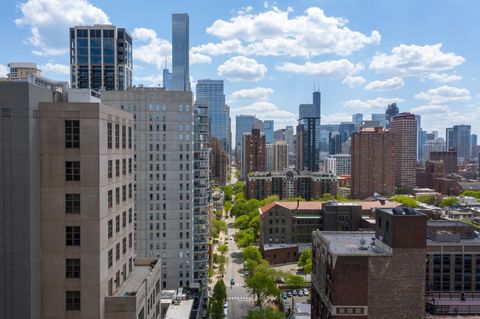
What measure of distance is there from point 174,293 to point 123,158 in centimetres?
4449

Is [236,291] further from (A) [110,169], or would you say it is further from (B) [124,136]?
(A) [110,169]

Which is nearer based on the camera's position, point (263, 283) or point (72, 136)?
point (72, 136)

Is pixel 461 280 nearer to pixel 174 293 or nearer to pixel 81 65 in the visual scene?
pixel 174 293

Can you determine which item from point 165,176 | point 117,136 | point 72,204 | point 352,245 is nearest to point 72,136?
point 72,204

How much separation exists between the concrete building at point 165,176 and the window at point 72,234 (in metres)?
50.5

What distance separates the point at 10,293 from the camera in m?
23.9

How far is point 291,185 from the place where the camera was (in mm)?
196125

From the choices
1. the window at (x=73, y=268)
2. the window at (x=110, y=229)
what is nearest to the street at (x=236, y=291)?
the window at (x=110, y=229)

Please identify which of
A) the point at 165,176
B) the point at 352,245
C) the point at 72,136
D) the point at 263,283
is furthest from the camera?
the point at 263,283

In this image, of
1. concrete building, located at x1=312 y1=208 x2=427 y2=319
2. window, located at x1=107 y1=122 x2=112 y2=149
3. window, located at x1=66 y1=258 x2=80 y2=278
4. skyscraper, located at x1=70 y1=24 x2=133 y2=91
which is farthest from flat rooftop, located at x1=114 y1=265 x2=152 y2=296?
skyscraper, located at x1=70 y1=24 x2=133 y2=91

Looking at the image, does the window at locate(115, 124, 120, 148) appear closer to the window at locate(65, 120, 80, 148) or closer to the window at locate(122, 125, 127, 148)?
the window at locate(122, 125, 127, 148)

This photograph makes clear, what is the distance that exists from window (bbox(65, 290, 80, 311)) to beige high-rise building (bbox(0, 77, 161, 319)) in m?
0.06

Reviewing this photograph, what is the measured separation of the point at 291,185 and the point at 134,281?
550ft

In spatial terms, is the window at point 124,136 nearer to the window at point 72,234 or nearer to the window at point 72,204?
the window at point 72,204
